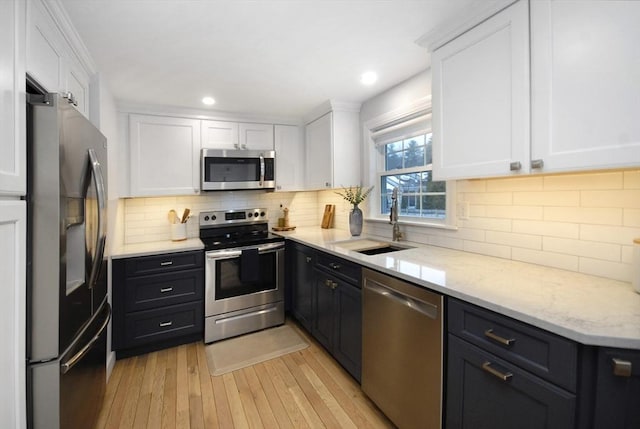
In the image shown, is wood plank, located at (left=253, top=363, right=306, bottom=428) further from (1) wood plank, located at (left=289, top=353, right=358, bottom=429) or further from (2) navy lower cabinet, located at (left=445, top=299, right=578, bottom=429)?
(2) navy lower cabinet, located at (left=445, top=299, right=578, bottom=429)

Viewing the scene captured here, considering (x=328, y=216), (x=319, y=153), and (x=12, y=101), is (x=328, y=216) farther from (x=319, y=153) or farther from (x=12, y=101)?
(x=12, y=101)

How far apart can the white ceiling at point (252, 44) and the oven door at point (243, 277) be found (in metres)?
1.49

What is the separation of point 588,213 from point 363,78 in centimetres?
170

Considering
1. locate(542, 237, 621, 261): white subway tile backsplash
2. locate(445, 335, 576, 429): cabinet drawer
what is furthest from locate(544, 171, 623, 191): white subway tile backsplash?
locate(445, 335, 576, 429): cabinet drawer

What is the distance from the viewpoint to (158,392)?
6.57 feet

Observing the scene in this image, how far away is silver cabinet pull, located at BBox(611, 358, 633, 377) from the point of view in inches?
31.8

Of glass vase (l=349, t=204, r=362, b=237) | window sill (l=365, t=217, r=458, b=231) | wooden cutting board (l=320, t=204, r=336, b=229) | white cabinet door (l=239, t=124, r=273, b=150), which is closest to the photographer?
window sill (l=365, t=217, r=458, b=231)

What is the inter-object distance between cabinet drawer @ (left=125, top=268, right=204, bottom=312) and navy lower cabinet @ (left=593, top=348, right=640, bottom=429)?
8.71 feet

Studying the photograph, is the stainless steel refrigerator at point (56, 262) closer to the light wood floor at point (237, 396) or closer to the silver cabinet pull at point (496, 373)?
the light wood floor at point (237, 396)

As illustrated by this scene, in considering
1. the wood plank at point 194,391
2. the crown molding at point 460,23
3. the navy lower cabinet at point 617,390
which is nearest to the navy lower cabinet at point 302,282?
the wood plank at point 194,391

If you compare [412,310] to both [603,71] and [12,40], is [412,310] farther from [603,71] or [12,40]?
[12,40]

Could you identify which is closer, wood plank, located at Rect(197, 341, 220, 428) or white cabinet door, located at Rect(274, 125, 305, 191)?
wood plank, located at Rect(197, 341, 220, 428)

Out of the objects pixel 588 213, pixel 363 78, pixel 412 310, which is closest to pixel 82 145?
pixel 412 310

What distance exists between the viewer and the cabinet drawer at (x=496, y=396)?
3.04 feet
